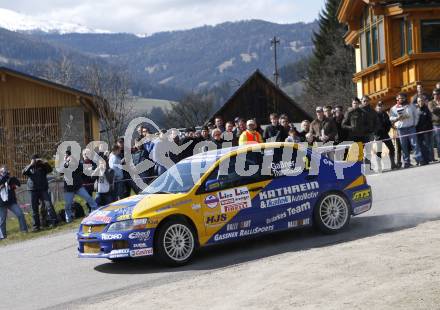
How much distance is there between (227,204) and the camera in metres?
11.8

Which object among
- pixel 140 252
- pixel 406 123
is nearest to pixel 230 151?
pixel 140 252

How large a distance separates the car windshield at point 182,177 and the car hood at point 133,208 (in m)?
0.24

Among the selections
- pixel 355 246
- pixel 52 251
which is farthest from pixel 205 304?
pixel 52 251

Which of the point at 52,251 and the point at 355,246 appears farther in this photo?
the point at 52,251

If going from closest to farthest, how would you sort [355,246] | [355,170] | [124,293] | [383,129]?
[124,293], [355,246], [355,170], [383,129]

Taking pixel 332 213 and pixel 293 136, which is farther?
pixel 293 136

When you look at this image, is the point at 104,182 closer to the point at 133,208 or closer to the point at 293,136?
the point at 293,136

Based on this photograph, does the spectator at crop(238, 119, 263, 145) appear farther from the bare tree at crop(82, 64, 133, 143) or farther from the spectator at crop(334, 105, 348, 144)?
the bare tree at crop(82, 64, 133, 143)

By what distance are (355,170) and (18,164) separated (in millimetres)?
25878

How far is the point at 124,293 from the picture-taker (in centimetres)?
1011

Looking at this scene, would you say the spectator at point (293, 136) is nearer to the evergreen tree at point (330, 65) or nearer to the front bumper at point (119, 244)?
the front bumper at point (119, 244)

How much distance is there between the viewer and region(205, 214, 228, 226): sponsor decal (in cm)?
1165

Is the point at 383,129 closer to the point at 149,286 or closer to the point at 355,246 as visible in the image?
the point at 355,246

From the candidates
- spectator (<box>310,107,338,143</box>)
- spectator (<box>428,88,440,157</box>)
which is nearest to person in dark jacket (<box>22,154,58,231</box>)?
spectator (<box>310,107,338,143</box>)
